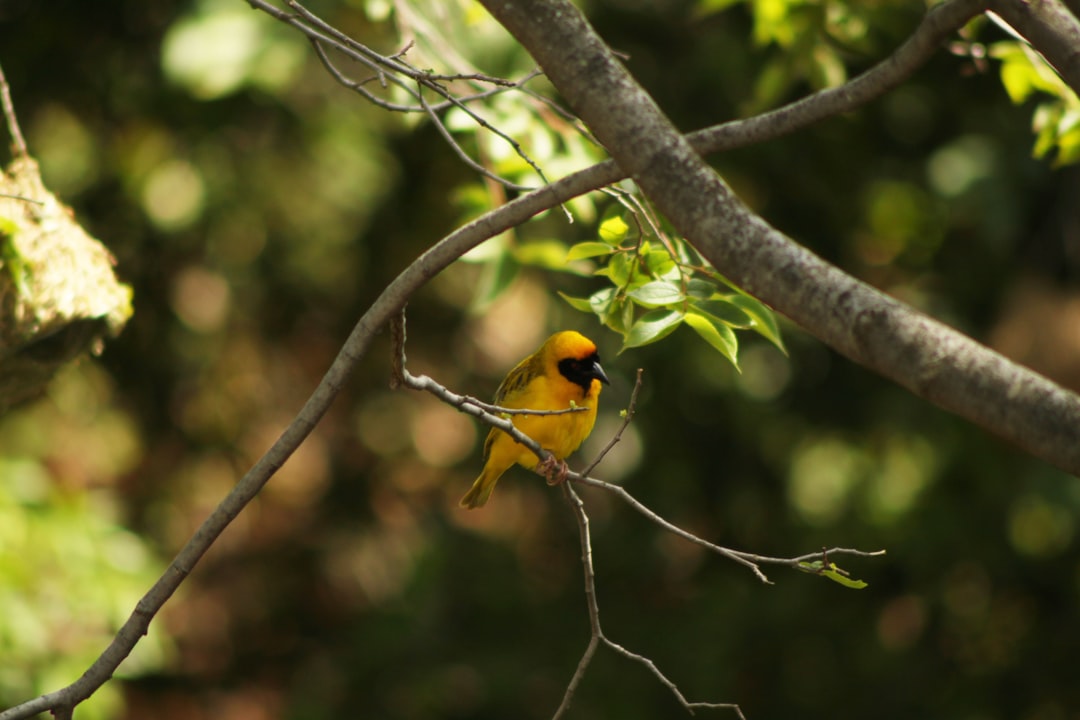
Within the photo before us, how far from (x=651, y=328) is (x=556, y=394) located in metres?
1.75

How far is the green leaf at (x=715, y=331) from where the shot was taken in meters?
2.09

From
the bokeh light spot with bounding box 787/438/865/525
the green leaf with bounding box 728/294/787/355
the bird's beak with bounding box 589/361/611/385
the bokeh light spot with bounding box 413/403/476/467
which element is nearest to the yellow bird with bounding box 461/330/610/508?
the bird's beak with bounding box 589/361/611/385

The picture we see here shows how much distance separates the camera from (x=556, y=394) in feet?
12.3

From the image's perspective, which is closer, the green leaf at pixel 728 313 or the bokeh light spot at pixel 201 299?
the green leaf at pixel 728 313

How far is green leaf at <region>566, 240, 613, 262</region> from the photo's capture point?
7.15 ft

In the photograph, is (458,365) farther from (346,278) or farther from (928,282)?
(928,282)

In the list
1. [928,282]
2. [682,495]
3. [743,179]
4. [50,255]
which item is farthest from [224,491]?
[50,255]

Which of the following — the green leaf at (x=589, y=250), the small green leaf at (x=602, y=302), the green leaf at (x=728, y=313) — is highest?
the green leaf at (x=589, y=250)

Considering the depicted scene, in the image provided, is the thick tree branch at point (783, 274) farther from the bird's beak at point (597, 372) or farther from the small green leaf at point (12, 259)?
the bird's beak at point (597, 372)

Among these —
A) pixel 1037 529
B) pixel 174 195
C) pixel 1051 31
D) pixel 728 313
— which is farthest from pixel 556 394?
pixel 1037 529

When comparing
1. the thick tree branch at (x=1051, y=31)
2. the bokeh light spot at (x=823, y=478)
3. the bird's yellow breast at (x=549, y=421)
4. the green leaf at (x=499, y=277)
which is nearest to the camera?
the thick tree branch at (x=1051, y=31)

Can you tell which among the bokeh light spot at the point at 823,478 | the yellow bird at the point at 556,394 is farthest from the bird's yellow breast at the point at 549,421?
the bokeh light spot at the point at 823,478

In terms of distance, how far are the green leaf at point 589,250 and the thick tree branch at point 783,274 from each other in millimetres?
549

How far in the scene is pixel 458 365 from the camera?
6879mm
